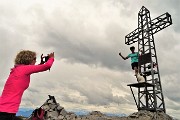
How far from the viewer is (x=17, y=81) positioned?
393 cm

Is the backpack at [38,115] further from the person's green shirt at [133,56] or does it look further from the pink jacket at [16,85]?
the person's green shirt at [133,56]

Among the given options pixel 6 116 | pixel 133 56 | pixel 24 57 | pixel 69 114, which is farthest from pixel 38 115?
pixel 133 56

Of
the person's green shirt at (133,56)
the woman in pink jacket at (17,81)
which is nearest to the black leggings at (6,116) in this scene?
the woman in pink jacket at (17,81)

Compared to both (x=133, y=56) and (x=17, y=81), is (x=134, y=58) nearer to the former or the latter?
(x=133, y=56)

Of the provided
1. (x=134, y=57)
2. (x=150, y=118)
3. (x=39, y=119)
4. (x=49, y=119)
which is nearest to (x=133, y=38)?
(x=134, y=57)

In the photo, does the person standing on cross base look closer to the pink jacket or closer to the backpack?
the backpack

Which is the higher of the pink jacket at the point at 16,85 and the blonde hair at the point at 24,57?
the blonde hair at the point at 24,57

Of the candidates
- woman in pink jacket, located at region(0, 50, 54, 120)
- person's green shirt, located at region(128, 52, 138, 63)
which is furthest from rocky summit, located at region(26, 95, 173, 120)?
woman in pink jacket, located at region(0, 50, 54, 120)

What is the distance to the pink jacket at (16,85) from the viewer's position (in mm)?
3830

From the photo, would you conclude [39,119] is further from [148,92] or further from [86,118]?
[148,92]

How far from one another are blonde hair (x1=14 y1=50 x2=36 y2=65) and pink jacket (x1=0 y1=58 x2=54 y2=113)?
0.10m

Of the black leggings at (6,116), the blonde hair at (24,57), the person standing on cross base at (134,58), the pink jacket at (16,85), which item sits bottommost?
the black leggings at (6,116)

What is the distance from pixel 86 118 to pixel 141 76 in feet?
18.2

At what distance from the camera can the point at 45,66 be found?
13.0 ft
